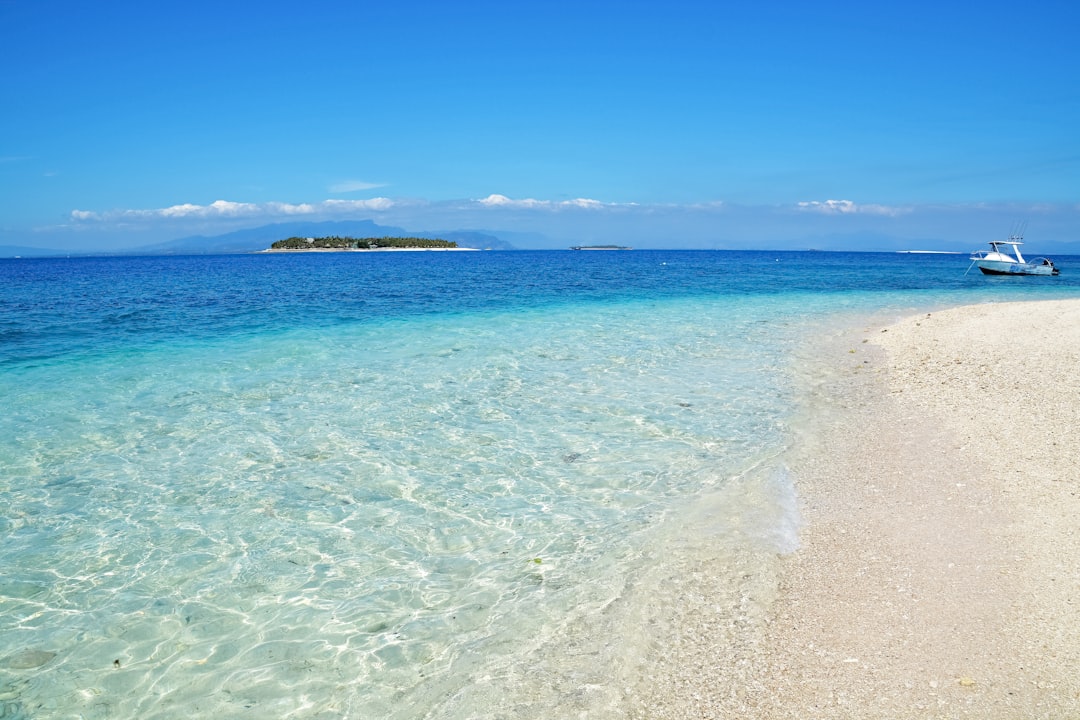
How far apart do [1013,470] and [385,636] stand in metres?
7.44

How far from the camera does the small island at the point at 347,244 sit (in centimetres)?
15275

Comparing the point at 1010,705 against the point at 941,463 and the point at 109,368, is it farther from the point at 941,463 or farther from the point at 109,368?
the point at 109,368

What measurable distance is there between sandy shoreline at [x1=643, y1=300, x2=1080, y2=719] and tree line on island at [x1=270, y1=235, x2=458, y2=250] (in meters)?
158

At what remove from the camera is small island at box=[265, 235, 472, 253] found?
153 m

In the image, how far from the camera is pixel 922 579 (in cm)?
534

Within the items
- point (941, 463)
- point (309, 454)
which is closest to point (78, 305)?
point (309, 454)

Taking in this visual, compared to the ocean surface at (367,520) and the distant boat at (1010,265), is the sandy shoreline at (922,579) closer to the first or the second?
the ocean surface at (367,520)

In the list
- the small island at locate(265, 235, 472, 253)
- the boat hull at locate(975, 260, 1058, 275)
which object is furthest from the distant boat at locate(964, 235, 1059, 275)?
the small island at locate(265, 235, 472, 253)

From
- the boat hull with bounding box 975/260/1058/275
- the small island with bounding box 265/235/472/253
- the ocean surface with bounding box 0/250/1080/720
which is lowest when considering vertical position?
the ocean surface with bounding box 0/250/1080/720

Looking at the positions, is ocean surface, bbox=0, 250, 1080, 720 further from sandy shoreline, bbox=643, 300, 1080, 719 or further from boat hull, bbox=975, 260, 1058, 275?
boat hull, bbox=975, 260, 1058, 275

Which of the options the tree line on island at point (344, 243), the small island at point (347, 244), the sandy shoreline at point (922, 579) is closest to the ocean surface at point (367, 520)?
the sandy shoreline at point (922, 579)

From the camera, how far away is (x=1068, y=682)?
4.02 m

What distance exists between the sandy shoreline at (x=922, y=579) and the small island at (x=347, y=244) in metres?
156

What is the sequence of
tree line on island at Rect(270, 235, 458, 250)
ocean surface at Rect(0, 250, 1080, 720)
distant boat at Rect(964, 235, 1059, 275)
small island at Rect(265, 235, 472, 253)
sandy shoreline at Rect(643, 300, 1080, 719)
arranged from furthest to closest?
tree line on island at Rect(270, 235, 458, 250), small island at Rect(265, 235, 472, 253), distant boat at Rect(964, 235, 1059, 275), ocean surface at Rect(0, 250, 1080, 720), sandy shoreline at Rect(643, 300, 1080, 719)
